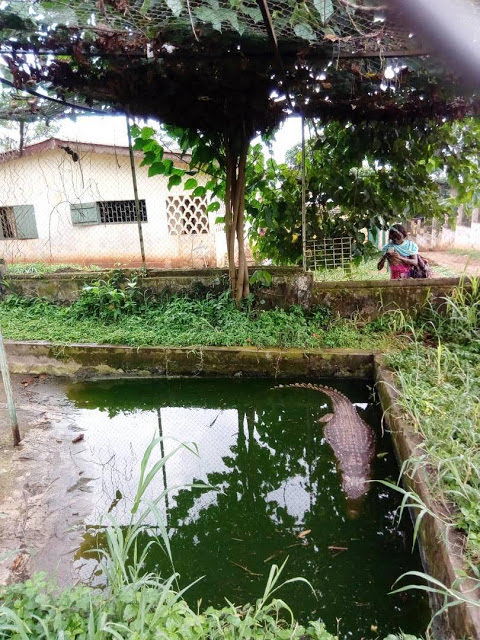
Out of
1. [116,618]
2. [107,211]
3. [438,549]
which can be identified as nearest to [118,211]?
[107,211]

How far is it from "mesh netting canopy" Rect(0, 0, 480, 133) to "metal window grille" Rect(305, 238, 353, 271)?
1426 millimetres

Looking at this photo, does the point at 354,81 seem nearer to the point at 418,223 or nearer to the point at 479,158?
the point at 479,158

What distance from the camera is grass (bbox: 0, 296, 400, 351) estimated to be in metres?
4.25

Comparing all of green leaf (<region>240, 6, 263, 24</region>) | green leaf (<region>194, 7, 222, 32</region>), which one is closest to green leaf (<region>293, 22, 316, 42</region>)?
green leaf (<region>240, 6, 263, 24</region>)

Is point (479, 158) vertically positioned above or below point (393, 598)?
above

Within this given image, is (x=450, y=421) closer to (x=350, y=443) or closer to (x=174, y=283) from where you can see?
(x=350, y=443)

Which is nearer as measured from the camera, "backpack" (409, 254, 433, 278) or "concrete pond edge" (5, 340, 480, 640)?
"concrete pond edge" (5, 340, 480, 640)

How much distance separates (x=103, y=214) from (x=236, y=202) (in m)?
5.00

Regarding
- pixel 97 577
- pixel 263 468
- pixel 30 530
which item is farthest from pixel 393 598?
pixel 30 530

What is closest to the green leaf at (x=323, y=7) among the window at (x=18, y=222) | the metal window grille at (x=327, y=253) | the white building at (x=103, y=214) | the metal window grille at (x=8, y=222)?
the metal window grille at (x=327, y=253)

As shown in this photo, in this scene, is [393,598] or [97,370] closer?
[393,598]

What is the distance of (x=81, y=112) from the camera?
4.41m

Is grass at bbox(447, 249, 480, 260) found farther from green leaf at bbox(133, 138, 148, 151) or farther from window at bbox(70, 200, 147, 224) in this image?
green leaf at bbox(133, 138, 148, 151)

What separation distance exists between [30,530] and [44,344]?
2.65m
